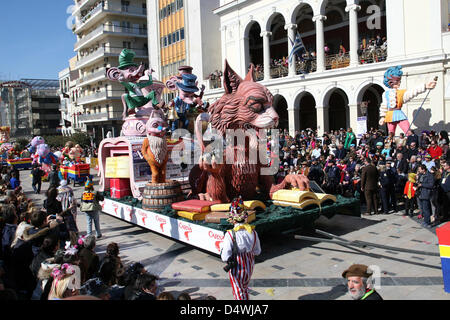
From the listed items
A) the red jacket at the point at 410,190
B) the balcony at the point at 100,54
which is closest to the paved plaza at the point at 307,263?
the red jacket at the point at 410,190

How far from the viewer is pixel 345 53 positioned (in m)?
21.1

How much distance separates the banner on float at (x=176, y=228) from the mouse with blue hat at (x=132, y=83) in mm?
3122

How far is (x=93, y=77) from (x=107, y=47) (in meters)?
4.39

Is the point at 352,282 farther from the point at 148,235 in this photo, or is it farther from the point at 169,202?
the point at 148,235

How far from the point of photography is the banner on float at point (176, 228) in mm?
6254

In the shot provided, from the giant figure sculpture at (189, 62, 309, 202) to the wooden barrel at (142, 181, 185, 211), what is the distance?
0.58m

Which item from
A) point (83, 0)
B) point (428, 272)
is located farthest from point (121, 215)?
point (83, 0)

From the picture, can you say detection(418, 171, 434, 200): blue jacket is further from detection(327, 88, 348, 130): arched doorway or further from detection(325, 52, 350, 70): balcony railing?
detection(327, 88, 348, 130): arched doorway

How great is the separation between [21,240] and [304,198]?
5033mm

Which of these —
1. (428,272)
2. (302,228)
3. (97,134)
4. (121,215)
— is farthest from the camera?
(97,134)

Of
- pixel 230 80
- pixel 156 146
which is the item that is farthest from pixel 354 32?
pixel 156 146

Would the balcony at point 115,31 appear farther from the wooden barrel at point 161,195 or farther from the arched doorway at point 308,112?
the wooden barrel at point 161,195

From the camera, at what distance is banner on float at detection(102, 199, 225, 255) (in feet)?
20.5

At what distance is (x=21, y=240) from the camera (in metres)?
4.75
